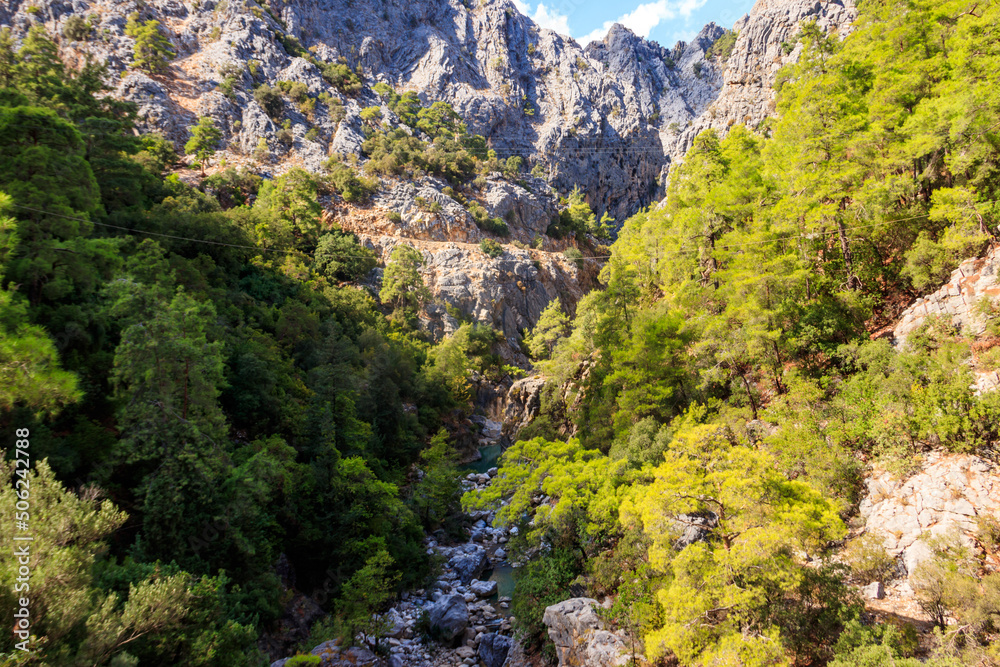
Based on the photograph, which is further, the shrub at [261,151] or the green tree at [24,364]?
the shrub at [261,151]

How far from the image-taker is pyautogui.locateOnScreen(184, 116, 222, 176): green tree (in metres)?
46.8

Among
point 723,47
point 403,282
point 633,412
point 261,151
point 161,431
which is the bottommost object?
point 633,412

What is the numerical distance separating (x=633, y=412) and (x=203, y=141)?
178 ft

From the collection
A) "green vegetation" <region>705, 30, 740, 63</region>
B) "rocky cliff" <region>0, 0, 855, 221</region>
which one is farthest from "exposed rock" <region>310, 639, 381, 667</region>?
"green vegetation" <region>705, 30, 740, 63</region>

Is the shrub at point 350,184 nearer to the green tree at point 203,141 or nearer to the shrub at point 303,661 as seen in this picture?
the green tree at point 203,141

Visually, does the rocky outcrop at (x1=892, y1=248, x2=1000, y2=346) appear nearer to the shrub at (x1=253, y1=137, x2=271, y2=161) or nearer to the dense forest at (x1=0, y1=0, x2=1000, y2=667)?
the dense forest at (x1=0, y1=0, x2=1000, y2=667)

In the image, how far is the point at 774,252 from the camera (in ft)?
51.1

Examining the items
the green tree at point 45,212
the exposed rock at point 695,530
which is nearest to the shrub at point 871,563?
the exposed rock at point 695,530

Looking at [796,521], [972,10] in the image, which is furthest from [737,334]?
[972,10]

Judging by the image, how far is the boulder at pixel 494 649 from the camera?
49.0ft

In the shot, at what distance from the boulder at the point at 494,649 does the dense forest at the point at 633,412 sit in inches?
51.2

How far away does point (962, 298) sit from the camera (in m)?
11.5

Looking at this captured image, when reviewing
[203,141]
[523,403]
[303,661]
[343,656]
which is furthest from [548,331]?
[203,141]

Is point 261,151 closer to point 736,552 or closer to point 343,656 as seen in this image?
point 343,656
